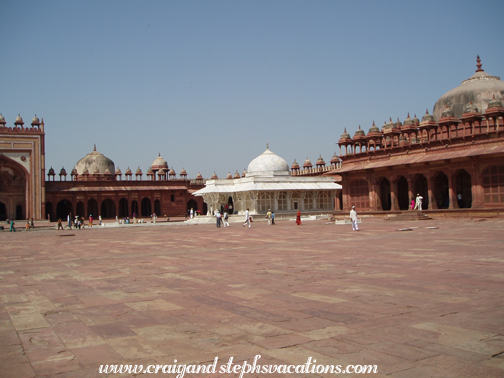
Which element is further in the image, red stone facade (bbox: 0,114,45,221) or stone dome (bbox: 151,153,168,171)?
stone dome (bbox: 151,153,168,171)

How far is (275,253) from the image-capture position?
1161 cm

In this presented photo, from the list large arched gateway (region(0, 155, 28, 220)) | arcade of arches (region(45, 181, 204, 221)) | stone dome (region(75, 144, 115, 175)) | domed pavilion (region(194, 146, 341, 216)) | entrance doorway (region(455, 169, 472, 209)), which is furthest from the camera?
stone dome (region(75, 144, 115, 175))

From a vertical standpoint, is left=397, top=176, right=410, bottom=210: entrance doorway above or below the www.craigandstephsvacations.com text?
above

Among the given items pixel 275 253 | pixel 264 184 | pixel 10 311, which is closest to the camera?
pixel 10 311

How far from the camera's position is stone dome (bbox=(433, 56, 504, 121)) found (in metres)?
34.9

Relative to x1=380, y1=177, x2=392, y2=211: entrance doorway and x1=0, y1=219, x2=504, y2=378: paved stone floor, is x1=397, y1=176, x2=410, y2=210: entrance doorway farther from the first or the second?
x1=0, y1=219, x2=504, y2=378: paved stone floor

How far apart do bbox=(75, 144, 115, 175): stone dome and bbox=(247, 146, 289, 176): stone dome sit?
872 inches

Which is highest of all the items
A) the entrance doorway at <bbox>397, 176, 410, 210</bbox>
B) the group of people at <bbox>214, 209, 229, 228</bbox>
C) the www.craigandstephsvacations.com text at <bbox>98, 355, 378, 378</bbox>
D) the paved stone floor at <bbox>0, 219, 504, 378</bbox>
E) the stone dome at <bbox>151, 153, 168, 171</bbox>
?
the stone dome at <bbox>151, 153, 168, 171</bbox>

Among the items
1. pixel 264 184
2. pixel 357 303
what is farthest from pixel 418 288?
pixel 264 184

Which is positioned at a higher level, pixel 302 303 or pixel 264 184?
pixel 264 184

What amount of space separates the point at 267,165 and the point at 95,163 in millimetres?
25532

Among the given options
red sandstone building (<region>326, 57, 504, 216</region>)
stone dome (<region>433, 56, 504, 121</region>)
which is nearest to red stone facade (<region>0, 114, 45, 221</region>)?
red sandstone building (<region>326, 57, 504, 216</region>)

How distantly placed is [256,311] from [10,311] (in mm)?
3003

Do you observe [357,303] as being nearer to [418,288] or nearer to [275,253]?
[418,288]
